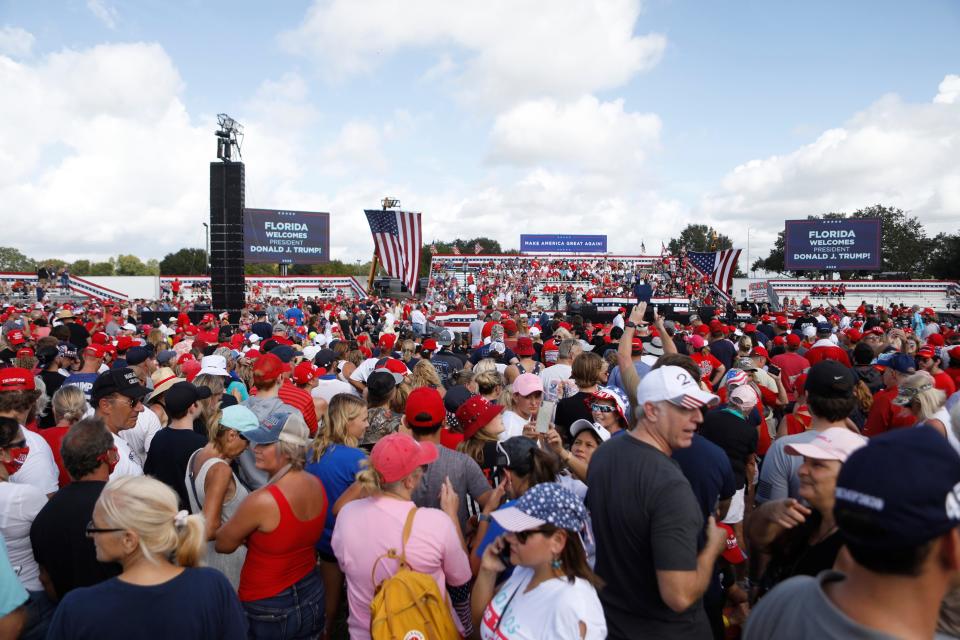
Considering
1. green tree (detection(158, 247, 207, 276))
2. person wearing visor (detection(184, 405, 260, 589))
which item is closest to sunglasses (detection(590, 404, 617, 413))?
person wearing visor (detection(184, 405, 260, 589))

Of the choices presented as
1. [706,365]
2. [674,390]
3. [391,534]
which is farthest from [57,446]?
[706,365]

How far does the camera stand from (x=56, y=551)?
2664 mm

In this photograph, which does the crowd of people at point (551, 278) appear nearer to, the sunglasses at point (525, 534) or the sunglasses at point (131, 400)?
the sunglasses at point (131, 400)

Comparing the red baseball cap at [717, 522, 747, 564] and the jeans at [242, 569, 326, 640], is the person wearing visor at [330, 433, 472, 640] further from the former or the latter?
the red baseball cap at [717, 522, 747, 564]

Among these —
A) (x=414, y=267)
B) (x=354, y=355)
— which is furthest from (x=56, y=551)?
(x=414, y=267)

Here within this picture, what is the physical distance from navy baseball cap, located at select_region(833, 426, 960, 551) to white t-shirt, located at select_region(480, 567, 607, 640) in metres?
1.03

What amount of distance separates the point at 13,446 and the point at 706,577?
3.61 metres

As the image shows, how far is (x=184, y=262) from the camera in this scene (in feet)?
289

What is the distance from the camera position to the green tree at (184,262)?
86000mm

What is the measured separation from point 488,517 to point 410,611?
61cm

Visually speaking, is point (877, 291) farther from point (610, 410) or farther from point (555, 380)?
point (610, 410)

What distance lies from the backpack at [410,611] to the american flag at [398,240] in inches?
714

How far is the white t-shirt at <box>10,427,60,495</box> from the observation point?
3.29m

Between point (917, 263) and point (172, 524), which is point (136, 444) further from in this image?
point (917, 263)
